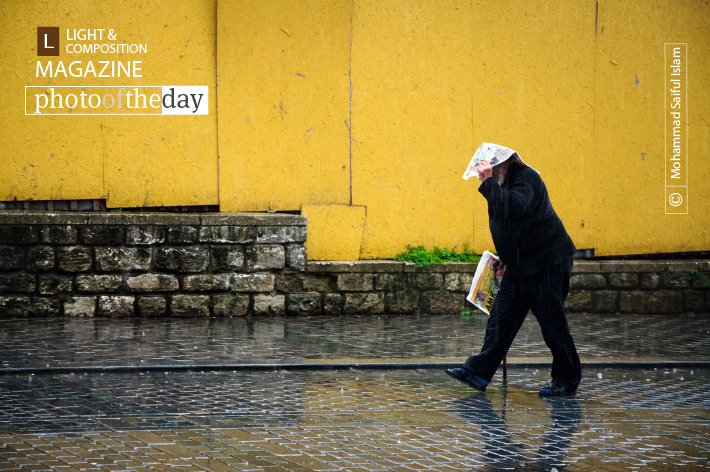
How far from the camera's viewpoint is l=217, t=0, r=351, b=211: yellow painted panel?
11.2 m

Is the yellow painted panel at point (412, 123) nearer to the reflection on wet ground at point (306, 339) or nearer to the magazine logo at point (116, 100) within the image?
the reflection on wet ground at point (306, 339)

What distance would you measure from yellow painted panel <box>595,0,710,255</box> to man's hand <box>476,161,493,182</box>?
5.79 metres

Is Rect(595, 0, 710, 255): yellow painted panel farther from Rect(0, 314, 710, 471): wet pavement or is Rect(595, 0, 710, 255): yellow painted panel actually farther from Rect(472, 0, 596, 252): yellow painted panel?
Rect(0, 314, 710, 471): wet pavement

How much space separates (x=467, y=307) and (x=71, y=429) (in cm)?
683

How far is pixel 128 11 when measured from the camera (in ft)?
36.3

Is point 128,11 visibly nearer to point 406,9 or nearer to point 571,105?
point 406,9

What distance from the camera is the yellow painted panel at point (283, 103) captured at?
36.7 ft

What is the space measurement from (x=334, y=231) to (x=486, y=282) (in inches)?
180

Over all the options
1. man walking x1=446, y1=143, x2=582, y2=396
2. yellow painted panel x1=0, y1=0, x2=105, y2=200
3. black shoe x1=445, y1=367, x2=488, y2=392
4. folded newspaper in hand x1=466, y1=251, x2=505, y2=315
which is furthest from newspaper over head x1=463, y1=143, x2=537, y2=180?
yellow painted panel x1=0, y1=0, x2=105, y2=200

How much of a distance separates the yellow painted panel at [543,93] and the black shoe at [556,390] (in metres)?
5.22

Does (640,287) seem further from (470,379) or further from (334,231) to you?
(470,379)

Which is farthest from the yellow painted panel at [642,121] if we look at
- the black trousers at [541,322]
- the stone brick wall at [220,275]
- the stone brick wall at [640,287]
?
the black trousers at [541,322]

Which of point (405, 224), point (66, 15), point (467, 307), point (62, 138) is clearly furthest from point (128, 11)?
point (467, 307)

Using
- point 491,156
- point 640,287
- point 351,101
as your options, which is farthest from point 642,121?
point 491,156
